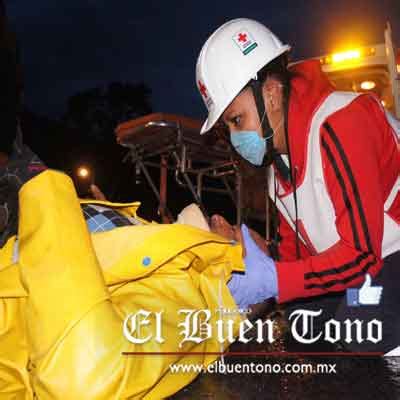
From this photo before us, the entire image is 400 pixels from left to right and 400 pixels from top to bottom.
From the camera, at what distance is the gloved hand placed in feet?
6.61

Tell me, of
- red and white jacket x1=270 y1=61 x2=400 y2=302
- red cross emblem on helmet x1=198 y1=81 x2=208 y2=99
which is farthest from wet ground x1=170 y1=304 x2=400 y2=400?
red cross emblem on helmet x1=198 y1=81 x2=208 y2=99

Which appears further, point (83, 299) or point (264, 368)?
point (264, 368)

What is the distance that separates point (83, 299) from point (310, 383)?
0.76 meters

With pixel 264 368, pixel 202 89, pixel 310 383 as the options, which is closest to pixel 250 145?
pixel 202 89

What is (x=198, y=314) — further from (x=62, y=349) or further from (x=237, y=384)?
(x=62, y=349)

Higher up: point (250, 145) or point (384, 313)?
point (250, 145)

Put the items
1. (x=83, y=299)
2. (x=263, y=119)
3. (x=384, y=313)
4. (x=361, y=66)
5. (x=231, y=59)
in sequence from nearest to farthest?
1. (x=83, y=299)
2. (x=384, y=313)
3. (x=263, y=119)
4. (x=231, y=59)
5. (x=361, y=66)

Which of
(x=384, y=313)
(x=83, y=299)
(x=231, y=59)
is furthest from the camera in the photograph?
(x=231, y=59)

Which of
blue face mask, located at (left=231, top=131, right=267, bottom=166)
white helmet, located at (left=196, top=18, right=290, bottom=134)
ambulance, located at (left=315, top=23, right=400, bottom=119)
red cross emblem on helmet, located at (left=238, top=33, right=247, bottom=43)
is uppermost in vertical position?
red cross emblem on helmet, located at (left=238, top=33, right=247, bottom=43)

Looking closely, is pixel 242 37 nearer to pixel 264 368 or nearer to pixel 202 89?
pixel 202 89

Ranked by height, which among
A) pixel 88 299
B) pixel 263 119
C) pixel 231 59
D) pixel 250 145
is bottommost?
pixel 88 299

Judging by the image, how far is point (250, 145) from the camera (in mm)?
2414

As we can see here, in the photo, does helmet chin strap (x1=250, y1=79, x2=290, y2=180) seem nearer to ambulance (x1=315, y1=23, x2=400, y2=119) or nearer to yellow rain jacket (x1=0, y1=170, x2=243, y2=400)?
yellow rain jacket (x1=0, y1=170, x2=243, y2=400)

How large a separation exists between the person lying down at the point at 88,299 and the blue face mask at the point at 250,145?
0.79 meters
